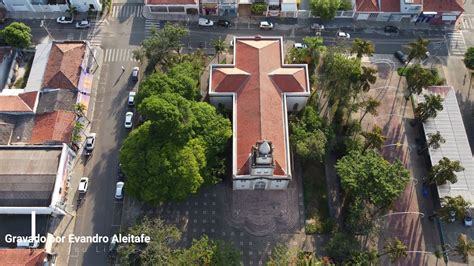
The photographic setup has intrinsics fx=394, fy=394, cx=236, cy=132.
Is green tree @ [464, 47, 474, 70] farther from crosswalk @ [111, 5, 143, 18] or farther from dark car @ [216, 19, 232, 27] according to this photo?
crosswalk @ [111, 5, 143, 18]

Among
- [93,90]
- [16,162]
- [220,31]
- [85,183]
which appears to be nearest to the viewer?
[16,162]

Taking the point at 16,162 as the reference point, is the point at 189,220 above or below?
below

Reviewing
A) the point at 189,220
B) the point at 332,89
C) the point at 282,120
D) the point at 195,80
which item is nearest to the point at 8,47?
the point at 195,80

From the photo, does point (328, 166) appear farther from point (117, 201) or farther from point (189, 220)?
point (117, 201)

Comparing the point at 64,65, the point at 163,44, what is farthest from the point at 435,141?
the point at 64,65

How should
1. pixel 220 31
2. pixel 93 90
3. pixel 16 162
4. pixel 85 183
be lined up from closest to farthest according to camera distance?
pixel 16 162 → pixel 85 183 → pixel 93 90 → pixel 220 31

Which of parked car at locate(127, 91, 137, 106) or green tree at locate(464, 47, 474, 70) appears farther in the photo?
parked car at locate(127, 91, 137, 106)

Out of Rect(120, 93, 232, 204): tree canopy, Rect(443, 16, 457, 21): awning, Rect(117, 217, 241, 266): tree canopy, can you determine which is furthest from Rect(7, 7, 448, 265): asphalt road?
Rect(117, 217, 241, 266): tree canopy
